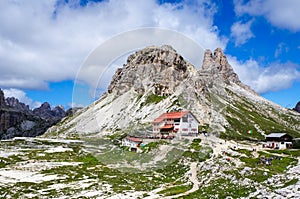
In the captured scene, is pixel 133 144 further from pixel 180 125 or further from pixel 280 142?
pixel 280 142

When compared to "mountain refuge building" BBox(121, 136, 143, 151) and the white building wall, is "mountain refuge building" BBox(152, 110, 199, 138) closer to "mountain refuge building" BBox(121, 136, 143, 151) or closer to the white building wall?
the white building wall

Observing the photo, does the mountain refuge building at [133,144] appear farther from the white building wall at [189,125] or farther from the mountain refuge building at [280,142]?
the mountain refuge building at [280,142]

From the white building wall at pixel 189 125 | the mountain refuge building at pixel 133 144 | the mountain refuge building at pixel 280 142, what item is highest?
the white building wall at pixel 189 125

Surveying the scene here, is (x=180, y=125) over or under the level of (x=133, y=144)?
over

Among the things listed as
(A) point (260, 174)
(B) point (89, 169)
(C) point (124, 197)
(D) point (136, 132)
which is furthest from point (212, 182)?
(D) point (136, 132)

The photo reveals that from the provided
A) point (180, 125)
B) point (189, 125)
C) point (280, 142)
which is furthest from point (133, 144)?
point (280, 142)

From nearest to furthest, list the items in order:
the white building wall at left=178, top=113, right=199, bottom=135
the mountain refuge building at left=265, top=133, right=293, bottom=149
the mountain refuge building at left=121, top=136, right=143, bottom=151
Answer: the mountain refuge building at left=265, top=133, right=293, bottom=149 → the mountain refuge building at left=121, top=136, right=143, bottom=151 → the white building wall at left=178, top=113, right=199, bottom=135

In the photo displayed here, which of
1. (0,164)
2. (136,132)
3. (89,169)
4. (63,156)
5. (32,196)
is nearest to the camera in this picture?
(32,196)

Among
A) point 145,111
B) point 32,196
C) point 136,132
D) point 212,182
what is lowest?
point 32,196

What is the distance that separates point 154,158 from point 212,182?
36.8 meters

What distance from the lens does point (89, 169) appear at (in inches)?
3391

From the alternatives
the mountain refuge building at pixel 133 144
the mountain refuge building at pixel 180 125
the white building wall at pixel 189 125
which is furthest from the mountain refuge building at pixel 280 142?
the mountain refuge building at pixel 133 144

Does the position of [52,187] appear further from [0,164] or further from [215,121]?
[215,121]

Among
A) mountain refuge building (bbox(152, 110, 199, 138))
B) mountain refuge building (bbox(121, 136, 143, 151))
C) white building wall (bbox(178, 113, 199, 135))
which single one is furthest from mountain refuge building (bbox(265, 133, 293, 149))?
mountain refuge building (bbox(121, 136, 143, 151))
